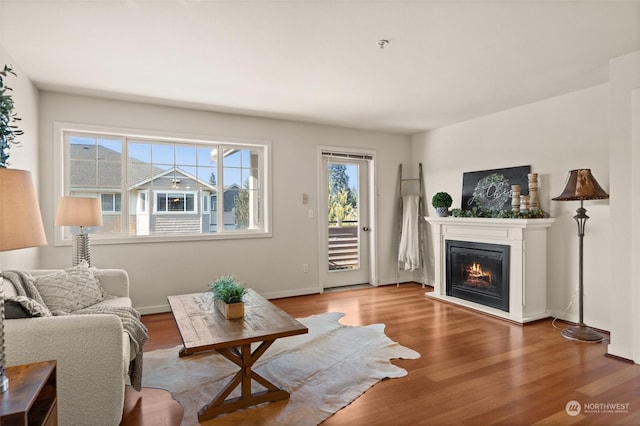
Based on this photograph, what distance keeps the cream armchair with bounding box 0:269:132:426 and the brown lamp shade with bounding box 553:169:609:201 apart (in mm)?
3753

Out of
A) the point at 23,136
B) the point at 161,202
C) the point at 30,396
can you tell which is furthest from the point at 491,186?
the point at 23,136

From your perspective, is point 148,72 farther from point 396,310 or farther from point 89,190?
point 396,310

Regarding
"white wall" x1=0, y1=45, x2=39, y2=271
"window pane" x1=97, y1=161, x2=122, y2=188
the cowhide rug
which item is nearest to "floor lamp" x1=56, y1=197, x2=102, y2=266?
"white wall" x1=0, y1=45, x2=39, y2=271

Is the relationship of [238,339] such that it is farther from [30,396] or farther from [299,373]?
[30,396]

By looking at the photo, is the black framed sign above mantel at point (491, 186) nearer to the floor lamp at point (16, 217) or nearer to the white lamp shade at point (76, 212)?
the white lamp shade at point (76, 212)

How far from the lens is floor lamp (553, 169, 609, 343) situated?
3.25 m

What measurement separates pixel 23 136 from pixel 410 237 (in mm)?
4816

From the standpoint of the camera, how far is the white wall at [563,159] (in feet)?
11.6

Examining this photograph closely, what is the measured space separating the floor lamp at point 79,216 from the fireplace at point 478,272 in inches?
163

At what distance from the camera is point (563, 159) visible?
153 inches

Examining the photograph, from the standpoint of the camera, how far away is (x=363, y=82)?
3.51 m

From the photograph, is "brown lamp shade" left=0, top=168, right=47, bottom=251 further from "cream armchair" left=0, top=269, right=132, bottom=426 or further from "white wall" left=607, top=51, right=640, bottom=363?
"white wall" left=607, top=51, right=640, bottom=363

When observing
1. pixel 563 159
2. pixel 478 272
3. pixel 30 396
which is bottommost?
pixel 478 272

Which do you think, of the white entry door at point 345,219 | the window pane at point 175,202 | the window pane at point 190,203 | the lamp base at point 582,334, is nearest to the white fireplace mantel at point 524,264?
the lamp base at point 582,334
